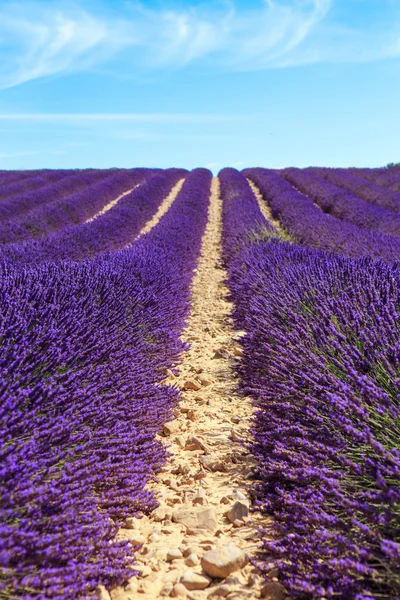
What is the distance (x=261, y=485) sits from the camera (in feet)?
6.93

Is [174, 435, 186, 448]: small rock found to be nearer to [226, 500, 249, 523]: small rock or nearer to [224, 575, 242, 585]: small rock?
[226, 500, 249, 523]: small rock

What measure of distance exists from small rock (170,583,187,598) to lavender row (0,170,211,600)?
6.2 inches

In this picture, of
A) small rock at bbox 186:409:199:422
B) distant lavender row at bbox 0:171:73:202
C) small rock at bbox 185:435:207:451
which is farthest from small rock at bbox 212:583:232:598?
distant lavender row at bbox 0:171:73:202

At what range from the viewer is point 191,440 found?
2.57 meters

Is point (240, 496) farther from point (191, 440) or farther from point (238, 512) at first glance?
point (191, 440)

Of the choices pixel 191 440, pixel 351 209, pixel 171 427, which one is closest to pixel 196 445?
pixel 191 440

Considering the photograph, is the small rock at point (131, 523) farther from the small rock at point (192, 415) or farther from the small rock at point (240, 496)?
the small rock at point (192, 415)

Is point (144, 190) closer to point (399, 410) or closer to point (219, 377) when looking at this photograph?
point (219, 377)

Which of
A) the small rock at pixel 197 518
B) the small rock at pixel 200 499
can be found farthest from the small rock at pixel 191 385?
the small rock at pixel 197 518

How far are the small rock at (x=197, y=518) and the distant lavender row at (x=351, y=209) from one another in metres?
7.32

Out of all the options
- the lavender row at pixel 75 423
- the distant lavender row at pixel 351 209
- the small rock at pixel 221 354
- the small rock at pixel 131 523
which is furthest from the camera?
the distant lavender row at pixel 351 209

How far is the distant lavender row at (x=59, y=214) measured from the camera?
8789mm

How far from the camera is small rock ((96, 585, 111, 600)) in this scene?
146 centimetres

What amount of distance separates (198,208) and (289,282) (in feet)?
29.7
